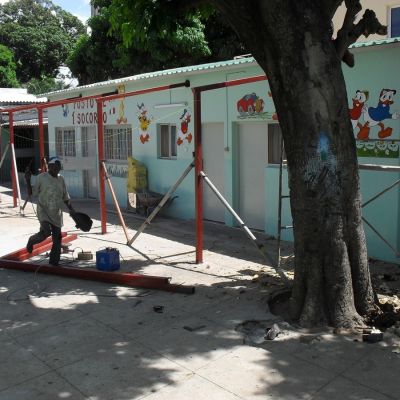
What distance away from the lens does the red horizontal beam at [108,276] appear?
22.8 feet

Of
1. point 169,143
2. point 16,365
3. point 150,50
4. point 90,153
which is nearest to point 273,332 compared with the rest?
point 16,365

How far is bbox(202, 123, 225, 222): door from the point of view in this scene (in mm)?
11195

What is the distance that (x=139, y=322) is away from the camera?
19.4ft

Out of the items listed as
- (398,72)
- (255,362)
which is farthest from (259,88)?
(255,362)

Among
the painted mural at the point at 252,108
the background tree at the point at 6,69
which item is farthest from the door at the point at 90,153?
the background tree at the point at 6,69

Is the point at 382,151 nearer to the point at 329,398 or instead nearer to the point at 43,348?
the point at 329,398

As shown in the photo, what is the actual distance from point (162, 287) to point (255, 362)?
239 cm

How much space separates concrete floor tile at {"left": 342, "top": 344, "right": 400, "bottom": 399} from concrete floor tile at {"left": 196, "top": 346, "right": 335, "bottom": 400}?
24 cm

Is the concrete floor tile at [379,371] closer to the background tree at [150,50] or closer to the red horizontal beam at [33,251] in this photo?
the red horizontal beam at [33,251]

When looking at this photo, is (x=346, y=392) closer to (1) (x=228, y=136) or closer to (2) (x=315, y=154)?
(2) (x=315, y=154)

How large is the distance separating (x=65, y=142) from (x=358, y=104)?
1106 cm

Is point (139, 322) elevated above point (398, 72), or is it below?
below

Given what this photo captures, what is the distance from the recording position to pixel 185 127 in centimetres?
1173

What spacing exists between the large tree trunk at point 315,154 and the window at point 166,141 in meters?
6.86
